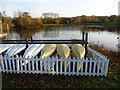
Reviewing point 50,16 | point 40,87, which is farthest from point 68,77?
point 50,16

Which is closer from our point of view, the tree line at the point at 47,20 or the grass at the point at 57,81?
the grass at the point at 57,81

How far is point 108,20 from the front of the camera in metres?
58.3

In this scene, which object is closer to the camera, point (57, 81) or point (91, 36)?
point (57, 81)

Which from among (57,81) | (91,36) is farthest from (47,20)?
(57,81)

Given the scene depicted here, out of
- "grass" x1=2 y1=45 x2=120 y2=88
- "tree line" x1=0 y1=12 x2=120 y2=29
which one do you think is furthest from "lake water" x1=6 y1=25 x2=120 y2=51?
"tree line" x1=0 y1=12 x2=120 y2=29

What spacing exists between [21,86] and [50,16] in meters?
71.9

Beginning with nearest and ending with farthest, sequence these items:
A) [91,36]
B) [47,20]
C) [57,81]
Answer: [57,81]
[91,36]
[47,20]

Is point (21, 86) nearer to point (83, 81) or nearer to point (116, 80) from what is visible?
point (83, 81)

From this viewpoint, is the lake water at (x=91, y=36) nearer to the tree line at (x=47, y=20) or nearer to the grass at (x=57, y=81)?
the grass at (x=57, y=81)

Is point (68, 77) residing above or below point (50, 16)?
below

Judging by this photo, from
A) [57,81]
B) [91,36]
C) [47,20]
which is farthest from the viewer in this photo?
[47,20]

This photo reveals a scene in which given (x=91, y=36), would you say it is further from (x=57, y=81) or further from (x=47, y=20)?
(x=47, y=20)

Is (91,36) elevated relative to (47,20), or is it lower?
lower

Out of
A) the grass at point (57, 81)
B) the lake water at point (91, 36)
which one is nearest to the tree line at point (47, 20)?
the lake water at point (91, 36)
